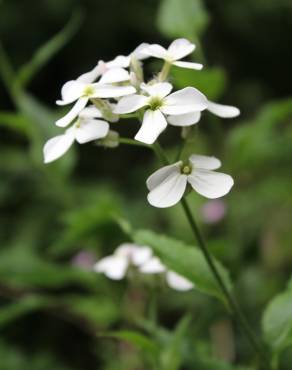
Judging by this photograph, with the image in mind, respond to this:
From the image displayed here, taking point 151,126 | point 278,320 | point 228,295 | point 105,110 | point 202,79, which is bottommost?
point 278,320

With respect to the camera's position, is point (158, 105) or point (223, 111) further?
point (223, 111)

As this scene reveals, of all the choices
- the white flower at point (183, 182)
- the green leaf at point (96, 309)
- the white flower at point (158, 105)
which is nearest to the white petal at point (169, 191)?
the white flower at point (183, 182)

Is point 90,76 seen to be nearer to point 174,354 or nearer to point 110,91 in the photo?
point 110,91

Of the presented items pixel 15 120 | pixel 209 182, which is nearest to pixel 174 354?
pixel 209 182

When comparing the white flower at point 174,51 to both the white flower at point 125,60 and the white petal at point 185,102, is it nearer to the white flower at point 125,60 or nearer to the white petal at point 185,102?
the white flower at point 125,60

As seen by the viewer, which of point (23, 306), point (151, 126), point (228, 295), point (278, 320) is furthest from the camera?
point (23, 306)

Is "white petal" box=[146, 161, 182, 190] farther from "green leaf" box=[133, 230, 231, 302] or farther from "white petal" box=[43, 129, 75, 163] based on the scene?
"green leaf" box=[133, 230, 231, 302]
